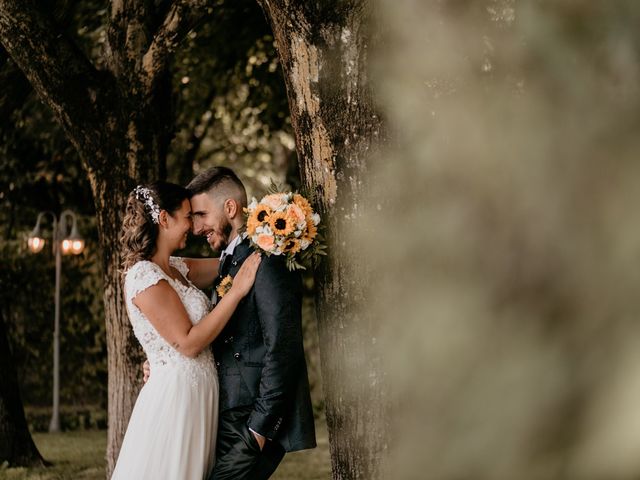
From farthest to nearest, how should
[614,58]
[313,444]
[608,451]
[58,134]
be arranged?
[58,134], [313,444], [614,58], [608,451]

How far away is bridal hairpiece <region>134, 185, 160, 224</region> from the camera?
4.66 m

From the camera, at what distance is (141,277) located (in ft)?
14.7

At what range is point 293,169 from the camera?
15938mm

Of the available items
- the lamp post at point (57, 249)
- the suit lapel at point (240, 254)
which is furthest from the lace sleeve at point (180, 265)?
the lamp post at point (57, 249)

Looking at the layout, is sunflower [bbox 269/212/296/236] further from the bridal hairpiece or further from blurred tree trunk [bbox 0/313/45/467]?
blurred tree trunk [bbox 0/313/45/467]

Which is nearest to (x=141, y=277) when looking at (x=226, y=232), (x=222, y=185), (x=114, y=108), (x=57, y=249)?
(x=226, y=232)

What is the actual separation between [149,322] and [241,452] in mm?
801

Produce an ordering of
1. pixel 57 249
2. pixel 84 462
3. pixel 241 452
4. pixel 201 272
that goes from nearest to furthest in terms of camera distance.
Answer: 1. pixel 241 452
2. pixel 201 272
3. pixel 84 462
4. pixel 57 249

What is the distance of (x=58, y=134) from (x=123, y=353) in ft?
27.1

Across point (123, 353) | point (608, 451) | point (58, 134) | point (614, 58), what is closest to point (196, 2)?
point (123, 353)

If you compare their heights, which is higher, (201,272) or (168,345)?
(201,272)

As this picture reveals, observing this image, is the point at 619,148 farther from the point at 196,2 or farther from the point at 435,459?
the point at 196,2

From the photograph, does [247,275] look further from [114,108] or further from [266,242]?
[114,108]

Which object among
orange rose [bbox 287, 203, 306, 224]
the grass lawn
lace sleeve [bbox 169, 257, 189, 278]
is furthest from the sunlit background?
the grass lawn
